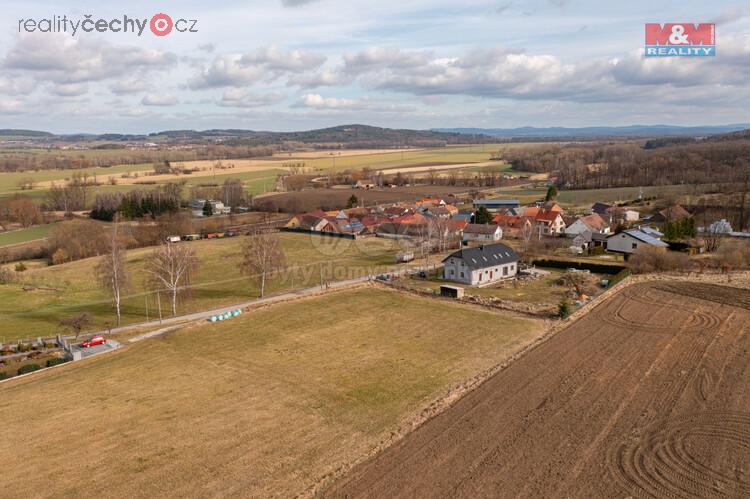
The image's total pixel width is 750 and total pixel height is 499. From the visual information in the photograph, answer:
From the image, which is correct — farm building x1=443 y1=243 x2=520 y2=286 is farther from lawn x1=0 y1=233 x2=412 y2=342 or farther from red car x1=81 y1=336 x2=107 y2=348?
Answer: red car x1=81 y1=336 x2=107 y2=348

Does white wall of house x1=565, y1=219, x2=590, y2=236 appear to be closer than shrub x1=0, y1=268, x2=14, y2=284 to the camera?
No

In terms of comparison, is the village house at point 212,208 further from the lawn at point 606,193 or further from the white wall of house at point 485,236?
the lawn at point 606,193

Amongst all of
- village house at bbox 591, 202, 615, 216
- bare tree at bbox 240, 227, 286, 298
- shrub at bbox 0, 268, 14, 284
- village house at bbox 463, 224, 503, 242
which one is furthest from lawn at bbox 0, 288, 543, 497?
village house at bbox 591, 202, 615, 216

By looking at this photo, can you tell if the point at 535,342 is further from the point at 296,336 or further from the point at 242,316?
the point at 242,316

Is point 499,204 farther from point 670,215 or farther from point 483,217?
point 670,215

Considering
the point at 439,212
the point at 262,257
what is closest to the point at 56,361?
the point at 262,257

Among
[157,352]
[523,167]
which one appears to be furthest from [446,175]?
[157,352]
